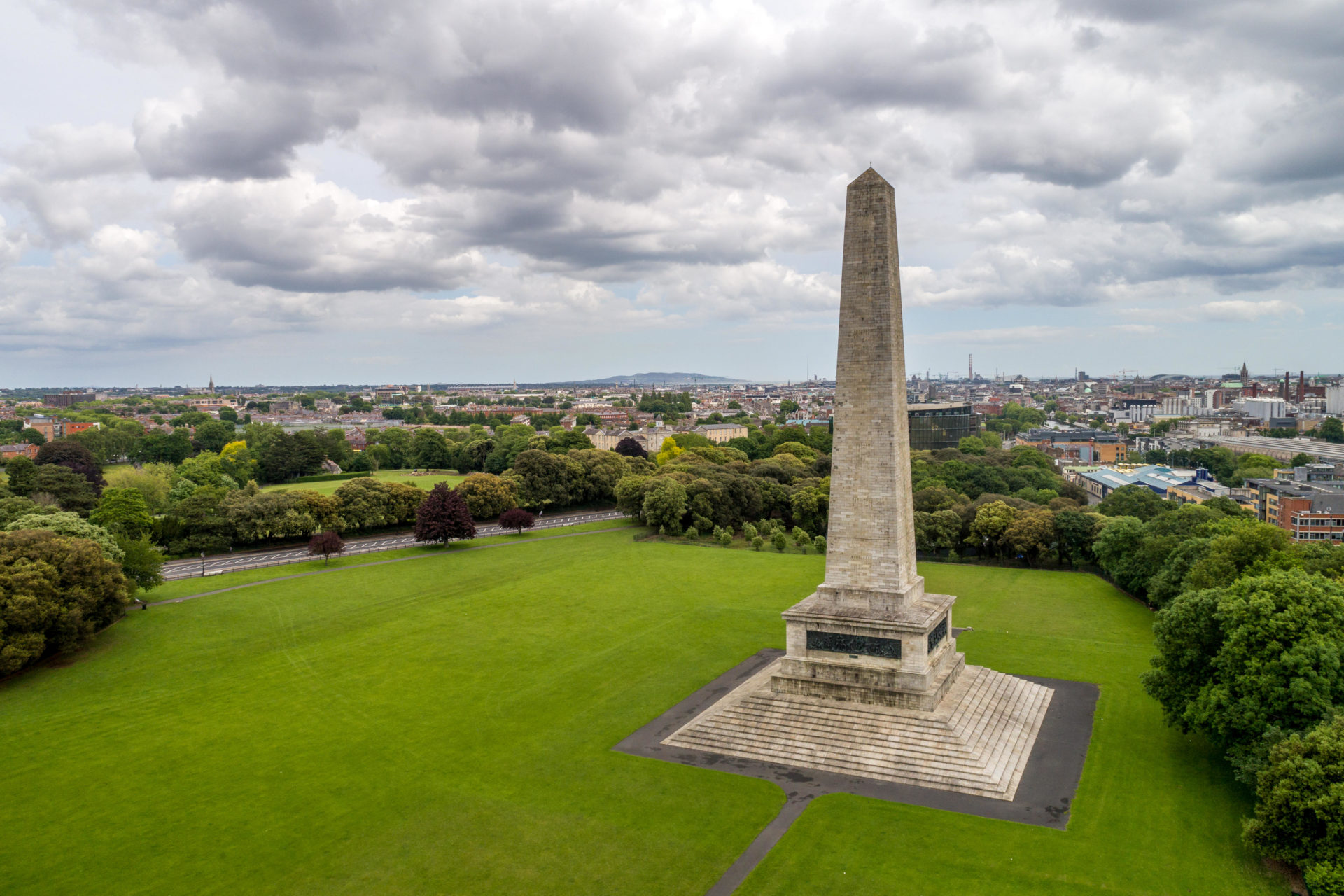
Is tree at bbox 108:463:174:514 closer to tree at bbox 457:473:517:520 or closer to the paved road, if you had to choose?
the paved road

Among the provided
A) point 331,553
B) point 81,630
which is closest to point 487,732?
point 81,630

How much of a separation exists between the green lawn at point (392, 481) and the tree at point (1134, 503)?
194ft

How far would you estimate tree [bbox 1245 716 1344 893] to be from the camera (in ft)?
54.5

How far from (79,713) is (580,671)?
18.1 metres

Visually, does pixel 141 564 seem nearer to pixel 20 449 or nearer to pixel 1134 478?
pixel 20 449

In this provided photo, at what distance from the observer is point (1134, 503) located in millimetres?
53156

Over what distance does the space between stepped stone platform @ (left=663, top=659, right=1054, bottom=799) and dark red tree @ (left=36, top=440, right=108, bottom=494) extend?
228 feet

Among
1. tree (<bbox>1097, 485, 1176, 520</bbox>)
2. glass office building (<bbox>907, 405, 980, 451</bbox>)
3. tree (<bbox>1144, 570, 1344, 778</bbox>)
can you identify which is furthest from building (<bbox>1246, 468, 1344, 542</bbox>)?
glass office building (<bbox>907, 405, 980, 451</bbox>)

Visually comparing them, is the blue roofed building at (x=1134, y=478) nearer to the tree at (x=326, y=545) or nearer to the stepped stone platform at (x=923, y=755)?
the stepped stone platform at (x=923, y=755)

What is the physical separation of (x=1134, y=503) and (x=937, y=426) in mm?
52242

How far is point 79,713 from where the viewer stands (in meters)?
28.6

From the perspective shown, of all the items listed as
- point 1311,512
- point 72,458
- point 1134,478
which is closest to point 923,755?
point 1311,512

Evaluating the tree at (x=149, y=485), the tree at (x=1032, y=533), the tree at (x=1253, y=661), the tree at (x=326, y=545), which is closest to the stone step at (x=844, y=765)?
the tree at (x=1253, y=661)

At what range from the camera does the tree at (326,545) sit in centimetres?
5197
